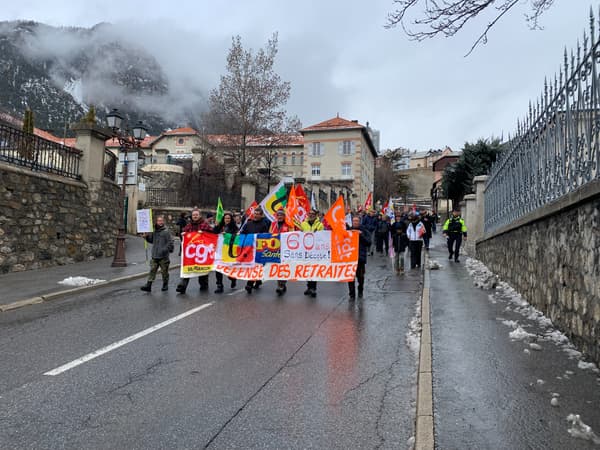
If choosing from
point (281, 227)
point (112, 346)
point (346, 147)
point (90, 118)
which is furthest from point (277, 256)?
point (346, 147)

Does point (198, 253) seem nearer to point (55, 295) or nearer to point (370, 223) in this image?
point (55, 295)

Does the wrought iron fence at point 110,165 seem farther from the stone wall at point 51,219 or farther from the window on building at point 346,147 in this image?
the window on building at point 346,147

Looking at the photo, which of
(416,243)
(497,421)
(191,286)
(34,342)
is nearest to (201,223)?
(191,286)

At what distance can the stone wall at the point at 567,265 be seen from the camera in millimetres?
4957

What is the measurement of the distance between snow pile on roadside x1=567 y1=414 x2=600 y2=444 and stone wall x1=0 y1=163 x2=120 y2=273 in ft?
43.6

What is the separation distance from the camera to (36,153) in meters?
14.1

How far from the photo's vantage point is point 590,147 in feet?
18.2

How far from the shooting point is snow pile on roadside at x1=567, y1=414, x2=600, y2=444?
3428mm

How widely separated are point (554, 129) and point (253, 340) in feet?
17.3

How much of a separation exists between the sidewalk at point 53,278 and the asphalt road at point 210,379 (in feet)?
3.69

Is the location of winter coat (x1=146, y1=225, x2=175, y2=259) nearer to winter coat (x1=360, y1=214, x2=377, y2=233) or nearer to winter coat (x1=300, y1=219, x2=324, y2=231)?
winter coat (x1=300, y1=219, x2=324, y2=231)

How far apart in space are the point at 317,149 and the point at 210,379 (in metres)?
64.7

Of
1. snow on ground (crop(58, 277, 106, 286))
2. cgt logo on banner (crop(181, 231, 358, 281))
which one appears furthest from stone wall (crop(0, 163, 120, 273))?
cgt logo on banner (crop(181, 231, 358, 281))

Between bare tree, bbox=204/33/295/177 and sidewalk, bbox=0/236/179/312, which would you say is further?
bare tree, bbox=204/33/295/177
